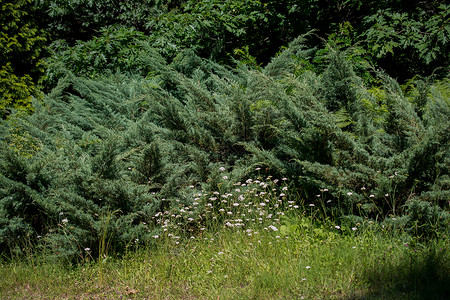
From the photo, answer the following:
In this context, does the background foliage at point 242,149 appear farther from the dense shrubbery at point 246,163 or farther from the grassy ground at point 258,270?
the grassy ground at point 258,270

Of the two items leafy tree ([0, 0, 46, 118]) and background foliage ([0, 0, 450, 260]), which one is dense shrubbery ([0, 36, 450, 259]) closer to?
background foliage ([0, 0, 450, 260])

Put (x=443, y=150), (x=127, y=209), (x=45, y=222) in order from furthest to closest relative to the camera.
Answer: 1. (x=45, y=222)
2. (x=127, y=209)
3. (x=443, y=150)

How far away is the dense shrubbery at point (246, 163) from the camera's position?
3693 millimetres

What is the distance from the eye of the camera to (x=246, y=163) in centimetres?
487

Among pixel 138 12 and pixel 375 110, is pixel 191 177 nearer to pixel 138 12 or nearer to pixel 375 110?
pixel 375 110

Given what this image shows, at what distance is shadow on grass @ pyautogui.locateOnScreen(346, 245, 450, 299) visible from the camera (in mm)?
2670

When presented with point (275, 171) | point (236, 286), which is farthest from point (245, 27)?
point (236, 286)

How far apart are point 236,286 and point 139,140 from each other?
230 centimetres

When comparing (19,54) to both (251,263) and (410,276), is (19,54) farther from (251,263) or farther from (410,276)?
(410,276)

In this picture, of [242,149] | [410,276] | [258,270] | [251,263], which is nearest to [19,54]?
[242,149]

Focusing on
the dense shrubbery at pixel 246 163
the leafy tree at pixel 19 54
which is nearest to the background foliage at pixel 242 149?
the dense shrubbery at pixel 246 163

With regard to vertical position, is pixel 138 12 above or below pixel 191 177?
above

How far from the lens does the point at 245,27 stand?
27.6 feet

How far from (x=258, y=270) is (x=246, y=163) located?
6.12ft
